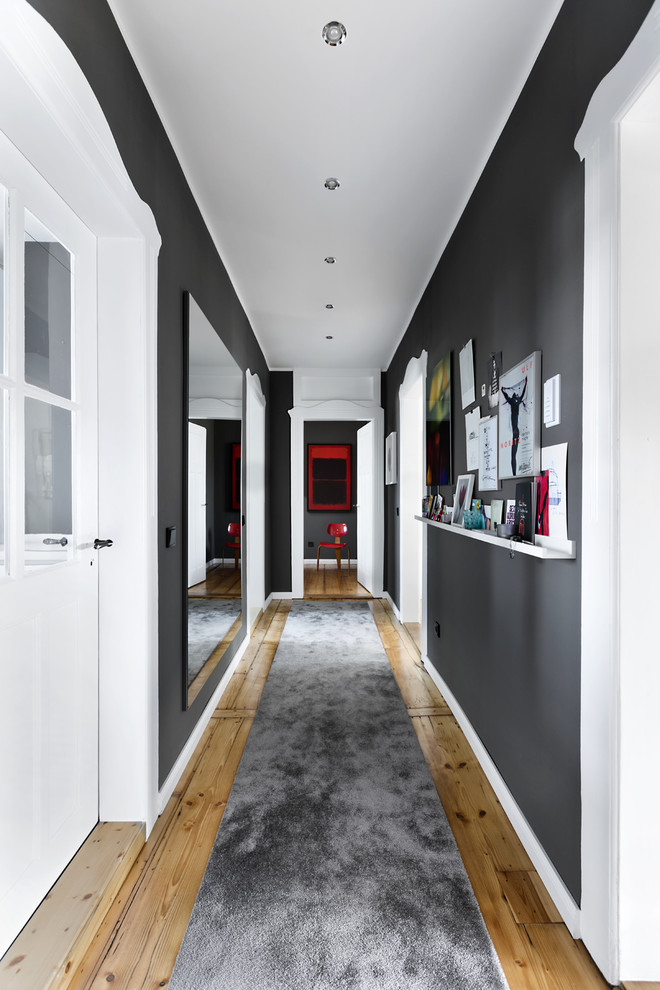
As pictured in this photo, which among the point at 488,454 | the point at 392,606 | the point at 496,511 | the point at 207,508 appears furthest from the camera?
the point at 392,606

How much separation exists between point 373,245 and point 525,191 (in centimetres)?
132

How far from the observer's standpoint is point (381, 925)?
1.39 meters

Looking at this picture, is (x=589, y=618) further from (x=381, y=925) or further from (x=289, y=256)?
(x=289, y=256)

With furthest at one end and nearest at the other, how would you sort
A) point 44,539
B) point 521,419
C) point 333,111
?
point 333,111, point 521,419, point 44,539

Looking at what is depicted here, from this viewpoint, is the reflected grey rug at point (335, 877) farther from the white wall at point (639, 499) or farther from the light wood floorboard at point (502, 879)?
the white wall at point (639, 499)

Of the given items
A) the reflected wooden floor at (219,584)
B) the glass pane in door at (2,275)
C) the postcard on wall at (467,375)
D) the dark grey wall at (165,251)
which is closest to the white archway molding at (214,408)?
the dark grey wall at (165,251)

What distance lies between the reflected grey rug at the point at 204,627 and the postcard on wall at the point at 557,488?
1.58 metres

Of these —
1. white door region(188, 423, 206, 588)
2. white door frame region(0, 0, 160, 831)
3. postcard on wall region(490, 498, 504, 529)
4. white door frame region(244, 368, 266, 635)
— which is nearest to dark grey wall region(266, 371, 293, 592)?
white door frame region(244, 368, 266, 635)

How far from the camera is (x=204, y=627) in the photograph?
2605 mm

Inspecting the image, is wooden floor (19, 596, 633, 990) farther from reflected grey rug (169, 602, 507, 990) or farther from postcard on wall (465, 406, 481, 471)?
postcard on wall (465, 406, 481, 471)

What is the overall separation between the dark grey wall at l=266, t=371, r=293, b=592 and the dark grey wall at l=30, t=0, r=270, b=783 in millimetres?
3089

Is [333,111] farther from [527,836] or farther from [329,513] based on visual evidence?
[329,513]

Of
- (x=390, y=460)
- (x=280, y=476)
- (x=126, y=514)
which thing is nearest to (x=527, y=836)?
(x=126, y=514)

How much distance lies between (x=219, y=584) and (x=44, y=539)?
1.52m
